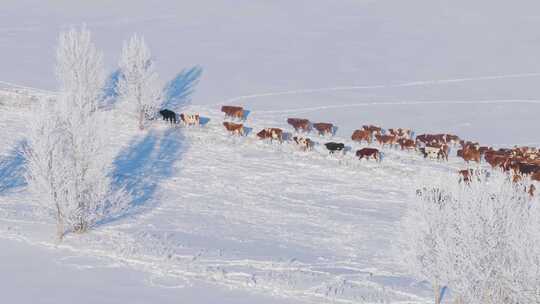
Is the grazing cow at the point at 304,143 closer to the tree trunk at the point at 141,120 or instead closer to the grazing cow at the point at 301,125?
the grazing cow at the point at 301,125

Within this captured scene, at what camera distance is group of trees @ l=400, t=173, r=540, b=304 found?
16578mm

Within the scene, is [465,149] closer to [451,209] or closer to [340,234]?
[340,234]

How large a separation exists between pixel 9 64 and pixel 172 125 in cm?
2054

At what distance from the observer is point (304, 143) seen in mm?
36781

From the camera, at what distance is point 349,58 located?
210ft

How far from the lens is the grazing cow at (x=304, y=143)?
120ft

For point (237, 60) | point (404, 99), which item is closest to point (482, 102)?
point (404, 99)

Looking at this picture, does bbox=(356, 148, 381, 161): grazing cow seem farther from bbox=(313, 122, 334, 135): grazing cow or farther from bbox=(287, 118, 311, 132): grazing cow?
bbox=(287, 118, 311, 132): grazing cow

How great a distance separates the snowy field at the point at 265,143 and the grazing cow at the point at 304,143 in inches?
20.6

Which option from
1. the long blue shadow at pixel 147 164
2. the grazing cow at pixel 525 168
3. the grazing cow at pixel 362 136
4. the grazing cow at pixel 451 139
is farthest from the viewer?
the grazing cow at pixel 451 139

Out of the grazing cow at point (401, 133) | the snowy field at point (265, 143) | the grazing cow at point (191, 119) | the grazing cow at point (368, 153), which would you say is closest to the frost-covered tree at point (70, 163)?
the snowy field at point (265, 143)

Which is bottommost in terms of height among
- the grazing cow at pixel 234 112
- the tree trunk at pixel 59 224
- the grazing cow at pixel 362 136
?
the tree trunk at pixel 59 224

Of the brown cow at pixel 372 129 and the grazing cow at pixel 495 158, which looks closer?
the grazing cow at pixel 495 158

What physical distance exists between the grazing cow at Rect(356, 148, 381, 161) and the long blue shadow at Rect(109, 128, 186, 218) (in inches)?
296
